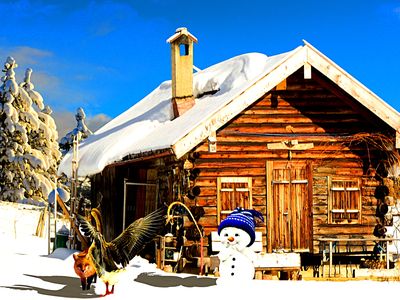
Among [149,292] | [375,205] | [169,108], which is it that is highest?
[169,108]

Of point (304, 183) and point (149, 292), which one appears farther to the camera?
point (304, 183)

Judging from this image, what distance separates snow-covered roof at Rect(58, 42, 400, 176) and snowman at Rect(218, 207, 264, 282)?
302 cm

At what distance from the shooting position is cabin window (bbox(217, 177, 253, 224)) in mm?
19719

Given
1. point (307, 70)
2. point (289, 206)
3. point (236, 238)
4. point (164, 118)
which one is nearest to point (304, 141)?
point (289, 206)

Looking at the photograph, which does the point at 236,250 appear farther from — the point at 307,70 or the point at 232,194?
the point at 307,70

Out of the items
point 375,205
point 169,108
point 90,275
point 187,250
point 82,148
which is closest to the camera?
point 90,275

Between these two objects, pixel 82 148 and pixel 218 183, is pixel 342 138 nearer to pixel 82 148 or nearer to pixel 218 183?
pixel 218 183

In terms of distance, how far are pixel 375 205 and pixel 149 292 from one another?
26.6 ft

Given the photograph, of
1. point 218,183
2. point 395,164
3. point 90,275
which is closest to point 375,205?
point 395,164

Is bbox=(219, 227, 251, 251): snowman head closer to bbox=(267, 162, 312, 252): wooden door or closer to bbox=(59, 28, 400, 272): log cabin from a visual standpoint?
bbox=(59, 28, 400, 272): log cabin

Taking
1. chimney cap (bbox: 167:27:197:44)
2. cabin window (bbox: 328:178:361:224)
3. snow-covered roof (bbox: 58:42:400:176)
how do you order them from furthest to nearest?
chimney cap (bbox: 167:27:197:44) < cabin window (bbox: 328:178:361:224) < snow-covered roof (bbox: 58:42:400:176)

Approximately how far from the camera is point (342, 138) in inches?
798

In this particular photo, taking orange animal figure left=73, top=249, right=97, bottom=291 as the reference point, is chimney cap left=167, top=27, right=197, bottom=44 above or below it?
above

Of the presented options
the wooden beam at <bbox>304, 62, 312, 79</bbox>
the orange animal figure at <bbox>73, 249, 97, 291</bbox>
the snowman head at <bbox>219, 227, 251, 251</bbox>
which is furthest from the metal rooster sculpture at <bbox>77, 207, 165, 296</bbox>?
the wooden beam at <bbox>304, 62, 312, 79</bbox>
